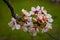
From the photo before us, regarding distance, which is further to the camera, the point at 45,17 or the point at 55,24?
the point at 55,24

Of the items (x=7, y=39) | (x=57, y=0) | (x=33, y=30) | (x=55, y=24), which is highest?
(x=57, y=0)

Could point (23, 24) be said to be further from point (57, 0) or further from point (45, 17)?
point (57, 0)

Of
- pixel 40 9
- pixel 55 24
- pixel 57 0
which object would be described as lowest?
pixel 40 9

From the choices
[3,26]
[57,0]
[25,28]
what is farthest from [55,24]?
[25,28]

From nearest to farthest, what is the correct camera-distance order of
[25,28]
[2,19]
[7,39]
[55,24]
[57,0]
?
1. [25,28]
2. [7,39]
3. [55,24]
4. [2,19]
5. [57,0]

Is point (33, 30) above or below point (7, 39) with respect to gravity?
below

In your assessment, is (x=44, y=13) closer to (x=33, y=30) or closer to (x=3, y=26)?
(x=33, y=30)

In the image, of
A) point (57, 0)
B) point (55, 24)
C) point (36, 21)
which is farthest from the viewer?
point (57, 0)

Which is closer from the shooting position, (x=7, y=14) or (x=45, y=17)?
(x=45, y=17)

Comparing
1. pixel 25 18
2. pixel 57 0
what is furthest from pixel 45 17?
pixel 57 0
